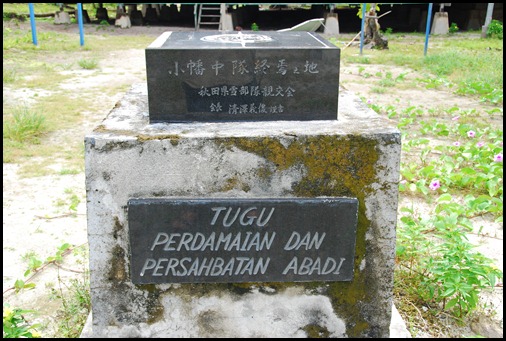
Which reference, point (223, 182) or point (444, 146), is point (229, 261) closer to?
point (223, 182)

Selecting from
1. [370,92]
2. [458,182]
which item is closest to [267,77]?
[458,182]

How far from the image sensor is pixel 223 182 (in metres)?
2.03

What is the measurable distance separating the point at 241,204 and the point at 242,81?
1.58ft

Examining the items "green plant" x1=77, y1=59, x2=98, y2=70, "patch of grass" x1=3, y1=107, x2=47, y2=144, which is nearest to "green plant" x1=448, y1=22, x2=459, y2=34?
"green plant" x1=77, y1=59, x2=98, y2=70

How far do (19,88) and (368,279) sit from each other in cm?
641

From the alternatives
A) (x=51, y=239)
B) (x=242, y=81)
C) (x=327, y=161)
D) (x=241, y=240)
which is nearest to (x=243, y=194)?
(x=241, y=240)

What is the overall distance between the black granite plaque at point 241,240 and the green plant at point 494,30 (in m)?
13.3

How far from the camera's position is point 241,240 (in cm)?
209

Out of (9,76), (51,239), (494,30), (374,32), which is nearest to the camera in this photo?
(51,239)

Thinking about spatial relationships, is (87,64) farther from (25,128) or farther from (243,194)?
(243,194)

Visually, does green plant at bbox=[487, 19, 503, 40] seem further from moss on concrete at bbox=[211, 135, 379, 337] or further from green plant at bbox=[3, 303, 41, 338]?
green plant at bbox=[3, 303, 41, 338]

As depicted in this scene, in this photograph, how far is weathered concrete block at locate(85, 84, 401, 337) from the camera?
199 centimetres

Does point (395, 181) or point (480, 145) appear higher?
point (395, 181)

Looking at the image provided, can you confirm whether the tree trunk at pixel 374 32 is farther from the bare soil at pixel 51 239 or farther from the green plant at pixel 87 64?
the bare soil at pixel 51 239
